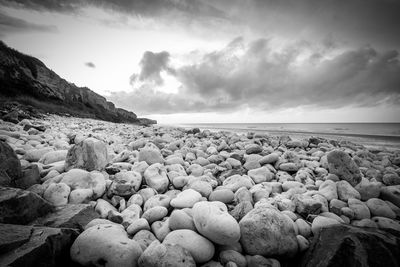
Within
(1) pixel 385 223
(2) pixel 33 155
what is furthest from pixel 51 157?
(1) pixel 385 223

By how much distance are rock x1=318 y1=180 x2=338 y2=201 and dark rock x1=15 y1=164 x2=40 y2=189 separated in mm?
4249

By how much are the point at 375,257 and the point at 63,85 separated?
122 feet

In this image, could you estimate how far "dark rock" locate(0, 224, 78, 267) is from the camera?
1262mm

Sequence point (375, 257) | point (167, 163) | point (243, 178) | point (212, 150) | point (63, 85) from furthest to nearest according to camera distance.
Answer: point (63, 85), point (212, 150), point (167, 163), point (243, 178), point (375, 257)

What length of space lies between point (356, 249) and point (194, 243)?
1.32m

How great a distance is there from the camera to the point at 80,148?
130 inches

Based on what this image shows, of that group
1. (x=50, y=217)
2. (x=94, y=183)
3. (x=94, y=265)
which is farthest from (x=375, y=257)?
(x=94, y=183)

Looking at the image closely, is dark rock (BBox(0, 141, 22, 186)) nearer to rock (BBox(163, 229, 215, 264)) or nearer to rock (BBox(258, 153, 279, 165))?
rock (BBox(163, 229, 215, 264))

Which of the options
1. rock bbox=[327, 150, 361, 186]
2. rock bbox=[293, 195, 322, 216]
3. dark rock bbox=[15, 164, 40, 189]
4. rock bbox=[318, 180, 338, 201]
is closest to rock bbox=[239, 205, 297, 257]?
rock bbox=[293, 195, 322, 216]

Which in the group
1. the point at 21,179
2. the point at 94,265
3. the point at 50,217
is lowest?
the point at 94,265

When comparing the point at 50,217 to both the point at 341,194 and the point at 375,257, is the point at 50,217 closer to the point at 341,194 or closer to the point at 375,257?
the point at 375,257

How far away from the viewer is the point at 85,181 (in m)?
2.74

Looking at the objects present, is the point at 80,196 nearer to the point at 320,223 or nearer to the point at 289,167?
the point at 320,223

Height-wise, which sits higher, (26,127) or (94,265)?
(26,127)
